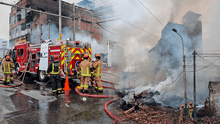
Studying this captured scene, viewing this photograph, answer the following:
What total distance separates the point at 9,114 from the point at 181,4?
7.78m

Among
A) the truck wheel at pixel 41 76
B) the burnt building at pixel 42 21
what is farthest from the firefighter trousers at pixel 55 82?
the burnt building at pixel 42 21

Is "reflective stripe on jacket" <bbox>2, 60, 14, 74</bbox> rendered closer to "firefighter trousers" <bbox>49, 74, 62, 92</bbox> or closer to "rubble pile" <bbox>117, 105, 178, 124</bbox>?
"firefighter trousers" <bbox>49, 74, 62, 92</bbox>

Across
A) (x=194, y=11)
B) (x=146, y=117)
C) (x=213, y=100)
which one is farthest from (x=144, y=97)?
(x=194, y=11)

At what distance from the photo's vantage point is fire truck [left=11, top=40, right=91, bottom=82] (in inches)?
320

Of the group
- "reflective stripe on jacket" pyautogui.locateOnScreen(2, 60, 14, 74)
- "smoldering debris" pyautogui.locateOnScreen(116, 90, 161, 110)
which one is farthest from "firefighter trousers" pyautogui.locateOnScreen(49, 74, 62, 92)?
"reflective stripe on jacket" pyautogui.locateOnScreen(2, 60, 14, 74)

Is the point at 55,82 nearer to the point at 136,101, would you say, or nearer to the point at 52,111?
the point at 52,111

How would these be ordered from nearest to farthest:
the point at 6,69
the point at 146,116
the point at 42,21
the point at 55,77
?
1. the point at 146,116
2. the point at 55,77
3. the point at 6,69
4. the point at 42,21

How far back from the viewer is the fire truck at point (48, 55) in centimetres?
814

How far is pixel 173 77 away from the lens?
11336 millimetres

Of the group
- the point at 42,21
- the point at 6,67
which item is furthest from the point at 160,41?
the point at 42,21

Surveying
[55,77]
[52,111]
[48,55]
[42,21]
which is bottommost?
[52,111]

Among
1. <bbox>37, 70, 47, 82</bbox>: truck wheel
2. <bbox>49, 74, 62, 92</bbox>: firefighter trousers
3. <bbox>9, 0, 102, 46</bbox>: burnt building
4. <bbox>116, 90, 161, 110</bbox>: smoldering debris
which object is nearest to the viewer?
<bbox>116, 90, 161, 110</bbox>: smoldering debris

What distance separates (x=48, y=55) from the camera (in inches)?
347

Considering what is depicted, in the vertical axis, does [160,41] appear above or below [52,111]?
above
